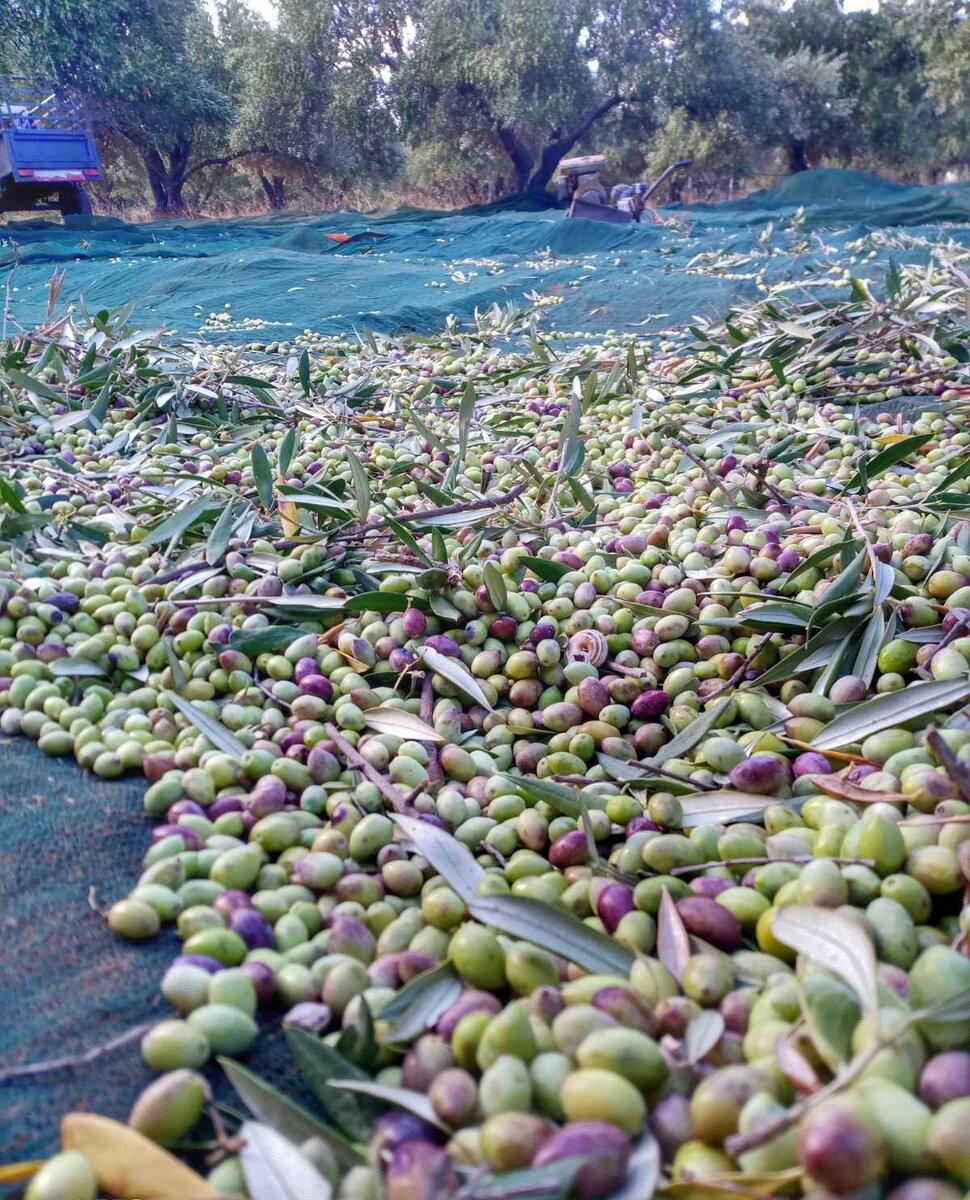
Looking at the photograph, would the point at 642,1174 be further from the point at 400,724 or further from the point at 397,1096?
the point at 400,724

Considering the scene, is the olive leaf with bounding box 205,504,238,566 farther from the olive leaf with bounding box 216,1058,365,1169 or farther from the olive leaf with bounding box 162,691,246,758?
the olive leaf with bounding box 216,1058,365,1169

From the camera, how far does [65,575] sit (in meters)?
1.71

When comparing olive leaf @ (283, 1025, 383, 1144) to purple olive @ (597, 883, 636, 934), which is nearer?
olive leaf @ (283, 1025, 383, 1144)

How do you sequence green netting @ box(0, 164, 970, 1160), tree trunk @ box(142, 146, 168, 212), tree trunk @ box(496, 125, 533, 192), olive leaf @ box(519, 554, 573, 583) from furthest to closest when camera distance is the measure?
tree trunk @ box(496, 125, 533, 192), tree trunk @ box(142, 146, 168, 212), olive leaf @ box(519, 554, 573, 583), green netting @ box(0, 164, 970, 1160)

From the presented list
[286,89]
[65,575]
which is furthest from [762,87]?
[65,575]

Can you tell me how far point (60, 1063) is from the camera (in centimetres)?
77

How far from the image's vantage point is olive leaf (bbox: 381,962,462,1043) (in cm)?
80

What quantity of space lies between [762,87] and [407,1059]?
1907 centimetres

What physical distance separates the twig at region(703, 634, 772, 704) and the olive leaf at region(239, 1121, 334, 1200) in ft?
2.85

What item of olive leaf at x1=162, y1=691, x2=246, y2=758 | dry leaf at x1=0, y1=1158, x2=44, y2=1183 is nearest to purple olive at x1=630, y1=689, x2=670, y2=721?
olive leaf at x1=162, y1=691, x2=246, y2=758

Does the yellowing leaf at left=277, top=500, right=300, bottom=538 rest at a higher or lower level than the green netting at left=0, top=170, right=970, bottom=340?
lower

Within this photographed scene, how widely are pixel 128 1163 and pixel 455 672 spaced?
2.71 feet

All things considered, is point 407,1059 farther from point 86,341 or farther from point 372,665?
point 86,341

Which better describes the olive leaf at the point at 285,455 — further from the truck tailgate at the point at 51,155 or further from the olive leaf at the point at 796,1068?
the truck tailgate at the point at 51,155
